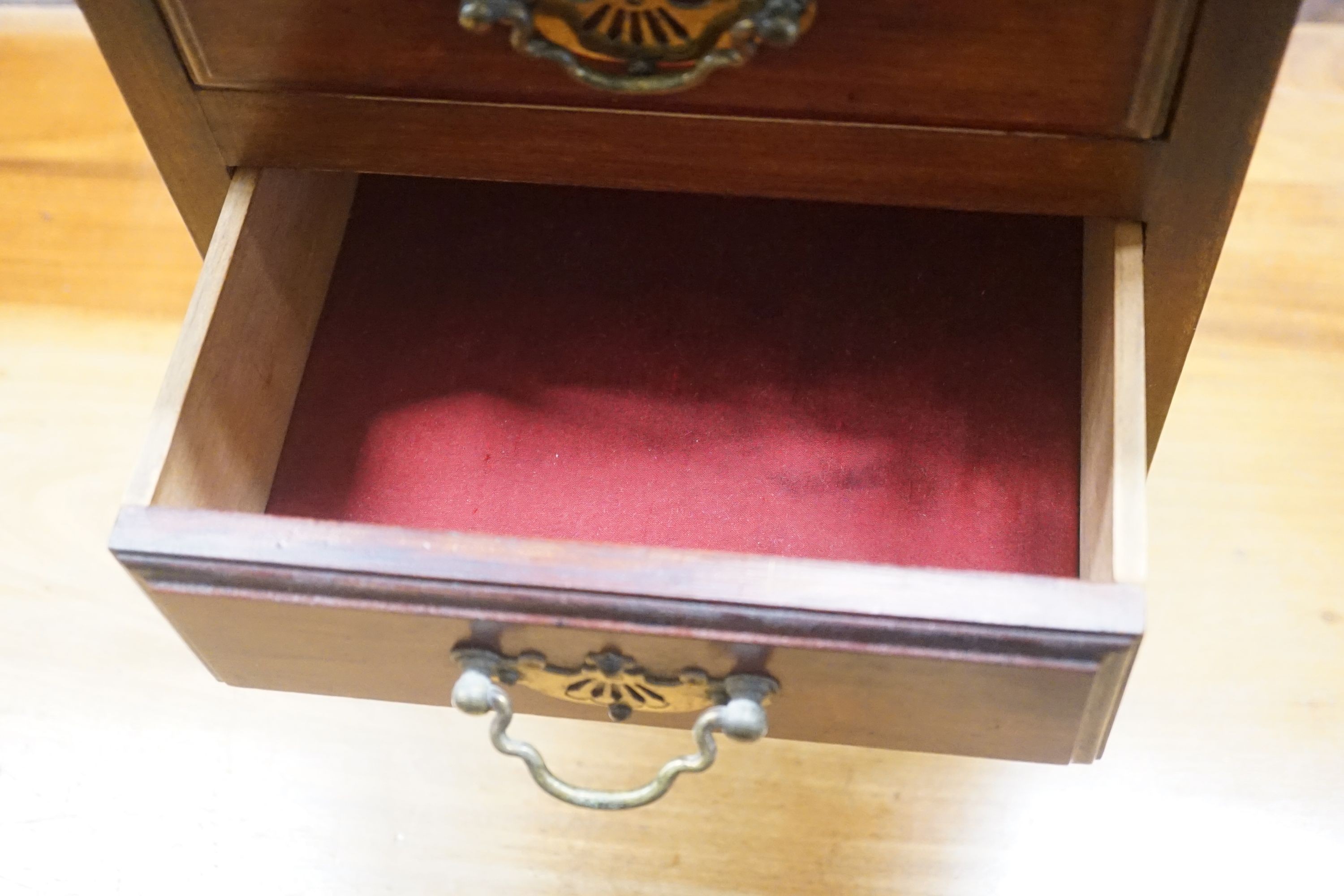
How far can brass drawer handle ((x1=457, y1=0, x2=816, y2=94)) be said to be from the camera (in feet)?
1.57

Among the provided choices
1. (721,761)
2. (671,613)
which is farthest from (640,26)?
(721,761)

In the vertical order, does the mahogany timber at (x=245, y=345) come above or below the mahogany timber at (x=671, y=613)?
above

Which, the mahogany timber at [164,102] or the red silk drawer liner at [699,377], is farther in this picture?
the red silk drawer liner at [699,377]

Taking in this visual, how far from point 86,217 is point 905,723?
76 centimetres

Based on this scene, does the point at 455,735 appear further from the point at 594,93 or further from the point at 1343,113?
the point at 1343,113

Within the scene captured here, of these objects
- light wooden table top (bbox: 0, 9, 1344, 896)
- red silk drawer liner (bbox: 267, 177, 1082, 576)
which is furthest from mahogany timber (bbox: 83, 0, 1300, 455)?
light wooden table top (bbox: 0, 9, 1344, 896)

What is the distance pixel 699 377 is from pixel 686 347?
2 centimetres

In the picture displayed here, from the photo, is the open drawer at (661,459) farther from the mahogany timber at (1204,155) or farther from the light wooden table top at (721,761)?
the light wooden table top at (721,761)

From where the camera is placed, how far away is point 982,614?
463mm

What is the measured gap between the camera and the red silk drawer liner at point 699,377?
0.66m

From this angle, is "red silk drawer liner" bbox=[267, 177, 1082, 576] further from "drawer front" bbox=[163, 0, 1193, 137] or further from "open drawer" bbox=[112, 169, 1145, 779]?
"drawer front" bbox=[163, 0, 1193, 137]

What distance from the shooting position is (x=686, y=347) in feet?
2.36

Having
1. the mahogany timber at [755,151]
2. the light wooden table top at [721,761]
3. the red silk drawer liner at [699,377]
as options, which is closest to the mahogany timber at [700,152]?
the mahogany timber at [755,151]

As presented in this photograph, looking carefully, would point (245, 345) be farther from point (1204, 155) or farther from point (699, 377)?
point (1204, 155)
